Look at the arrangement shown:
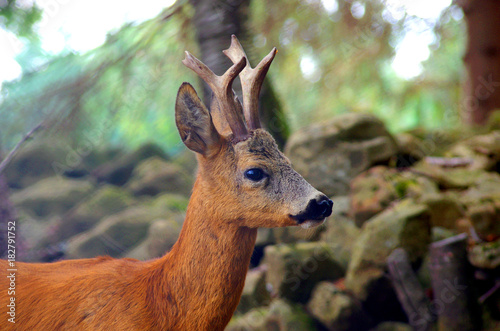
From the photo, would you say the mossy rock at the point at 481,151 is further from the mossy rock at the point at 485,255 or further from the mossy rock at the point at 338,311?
the mossy rock at the point at 338,311

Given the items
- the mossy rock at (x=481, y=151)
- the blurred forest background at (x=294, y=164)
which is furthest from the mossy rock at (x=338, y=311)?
the mossy rock at (x=481, y=151)

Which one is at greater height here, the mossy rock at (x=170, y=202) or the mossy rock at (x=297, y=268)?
the mossy rock at (x=170, y=202)

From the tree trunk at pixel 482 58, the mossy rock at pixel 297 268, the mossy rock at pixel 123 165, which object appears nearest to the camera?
the mossy rock at pixel 297 268

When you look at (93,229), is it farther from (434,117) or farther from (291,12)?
(434,117)

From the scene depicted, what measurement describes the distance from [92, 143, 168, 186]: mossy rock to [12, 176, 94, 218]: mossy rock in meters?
0.52

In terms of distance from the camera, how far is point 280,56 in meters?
4.95

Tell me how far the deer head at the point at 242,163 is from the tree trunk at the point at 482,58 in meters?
6.35

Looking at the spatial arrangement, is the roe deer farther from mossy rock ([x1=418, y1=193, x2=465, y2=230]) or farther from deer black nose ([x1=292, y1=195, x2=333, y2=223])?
mossy rock ([x1=418, y1=193, x2=465, y2=230])

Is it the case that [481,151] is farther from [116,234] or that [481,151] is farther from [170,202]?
[116,234]

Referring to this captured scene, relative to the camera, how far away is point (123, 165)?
547 cm

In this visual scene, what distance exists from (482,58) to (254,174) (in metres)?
6.55

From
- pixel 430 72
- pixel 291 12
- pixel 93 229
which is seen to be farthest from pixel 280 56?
pixel 430 72

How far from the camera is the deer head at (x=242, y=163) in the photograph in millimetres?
1557

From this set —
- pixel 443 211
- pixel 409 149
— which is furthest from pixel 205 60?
pixel 409 149
